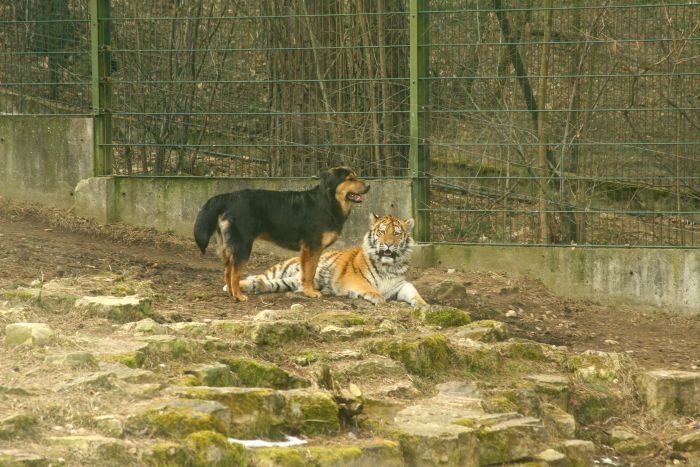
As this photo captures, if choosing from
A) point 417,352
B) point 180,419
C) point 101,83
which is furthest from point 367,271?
Result: point 180,419

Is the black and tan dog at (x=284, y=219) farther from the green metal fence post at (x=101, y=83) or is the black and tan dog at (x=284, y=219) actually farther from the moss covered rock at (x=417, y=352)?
the green metal fence post at (x=101, y=83)

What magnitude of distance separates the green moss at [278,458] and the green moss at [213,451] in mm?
81

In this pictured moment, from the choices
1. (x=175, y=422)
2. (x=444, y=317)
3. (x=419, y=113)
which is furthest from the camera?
(x=419, y=113)

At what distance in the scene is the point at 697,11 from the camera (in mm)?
10289

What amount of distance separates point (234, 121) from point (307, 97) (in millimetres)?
811

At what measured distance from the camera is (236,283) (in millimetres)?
9375

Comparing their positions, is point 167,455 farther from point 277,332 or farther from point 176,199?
point 176,199

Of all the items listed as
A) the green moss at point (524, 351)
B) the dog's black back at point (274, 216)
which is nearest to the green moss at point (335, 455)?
the green moss at point (524, 351)

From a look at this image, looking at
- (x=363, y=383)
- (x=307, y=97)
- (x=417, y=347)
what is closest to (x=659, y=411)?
(x=417, y=347)

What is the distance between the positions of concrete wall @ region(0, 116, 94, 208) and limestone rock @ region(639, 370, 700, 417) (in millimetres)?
6582

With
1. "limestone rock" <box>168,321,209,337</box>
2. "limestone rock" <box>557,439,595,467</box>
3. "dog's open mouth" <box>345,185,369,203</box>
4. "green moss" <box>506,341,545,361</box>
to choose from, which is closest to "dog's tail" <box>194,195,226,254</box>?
"dog's open mouth" <box>345,185,369,203</box>

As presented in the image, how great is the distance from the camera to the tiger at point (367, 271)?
9.93 m

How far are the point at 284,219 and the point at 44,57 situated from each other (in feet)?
13.5

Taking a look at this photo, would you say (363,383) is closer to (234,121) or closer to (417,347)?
(417,347)
